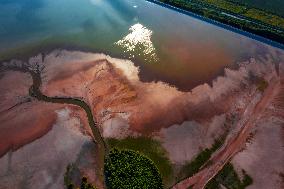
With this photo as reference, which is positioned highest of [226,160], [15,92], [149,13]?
[149,13]

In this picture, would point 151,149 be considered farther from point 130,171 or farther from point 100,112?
point 100,112

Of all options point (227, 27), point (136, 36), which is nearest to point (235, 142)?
point (227, 27)

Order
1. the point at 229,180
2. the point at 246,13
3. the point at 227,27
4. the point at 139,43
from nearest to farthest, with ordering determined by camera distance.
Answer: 1. the point at 229,180
2. the point at 139,43
3. the point at 227,27
4. the point at 246,13

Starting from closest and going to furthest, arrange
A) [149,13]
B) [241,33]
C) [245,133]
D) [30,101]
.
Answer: [245,133] < [30,101] < [241,33] < [149,13]

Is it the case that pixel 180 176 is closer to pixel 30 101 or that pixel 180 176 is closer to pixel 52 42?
pixel 30 101

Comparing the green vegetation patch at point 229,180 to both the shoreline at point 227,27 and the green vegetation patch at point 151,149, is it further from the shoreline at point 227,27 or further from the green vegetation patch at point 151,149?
the shoreline at point 227,27

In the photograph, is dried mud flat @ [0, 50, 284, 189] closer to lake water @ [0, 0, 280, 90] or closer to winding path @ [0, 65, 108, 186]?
winding path @ [0, 65, 108, 186]

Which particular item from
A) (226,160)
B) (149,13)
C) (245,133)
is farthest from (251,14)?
(226,160)
